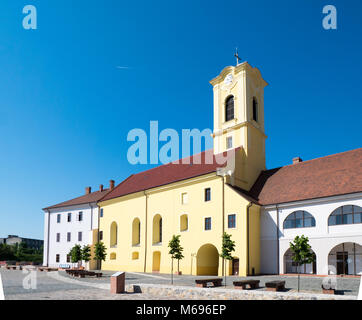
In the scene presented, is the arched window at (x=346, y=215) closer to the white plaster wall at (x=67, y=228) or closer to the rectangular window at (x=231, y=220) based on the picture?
the rectangular window at (x=231, y=220)

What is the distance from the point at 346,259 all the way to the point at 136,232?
21.5m

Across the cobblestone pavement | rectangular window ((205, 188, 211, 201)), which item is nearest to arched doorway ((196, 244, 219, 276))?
rectangular window ((205, 188, 211, 201))

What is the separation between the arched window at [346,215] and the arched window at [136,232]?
2063cm

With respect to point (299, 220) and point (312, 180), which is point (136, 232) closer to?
point (299, 220)

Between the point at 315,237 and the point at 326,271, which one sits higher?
the point at 315,237

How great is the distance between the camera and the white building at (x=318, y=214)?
24.8 m

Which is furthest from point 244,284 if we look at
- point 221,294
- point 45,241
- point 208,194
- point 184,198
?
point 45,241

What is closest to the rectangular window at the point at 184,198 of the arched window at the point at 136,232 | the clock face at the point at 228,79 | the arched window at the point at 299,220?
the arched window at the point at 136,232

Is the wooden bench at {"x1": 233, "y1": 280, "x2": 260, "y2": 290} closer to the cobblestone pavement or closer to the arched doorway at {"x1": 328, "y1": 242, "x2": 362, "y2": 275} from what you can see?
the cobblestone pavement

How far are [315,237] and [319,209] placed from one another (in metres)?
2.01

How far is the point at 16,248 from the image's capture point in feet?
215

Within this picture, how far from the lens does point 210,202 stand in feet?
102
